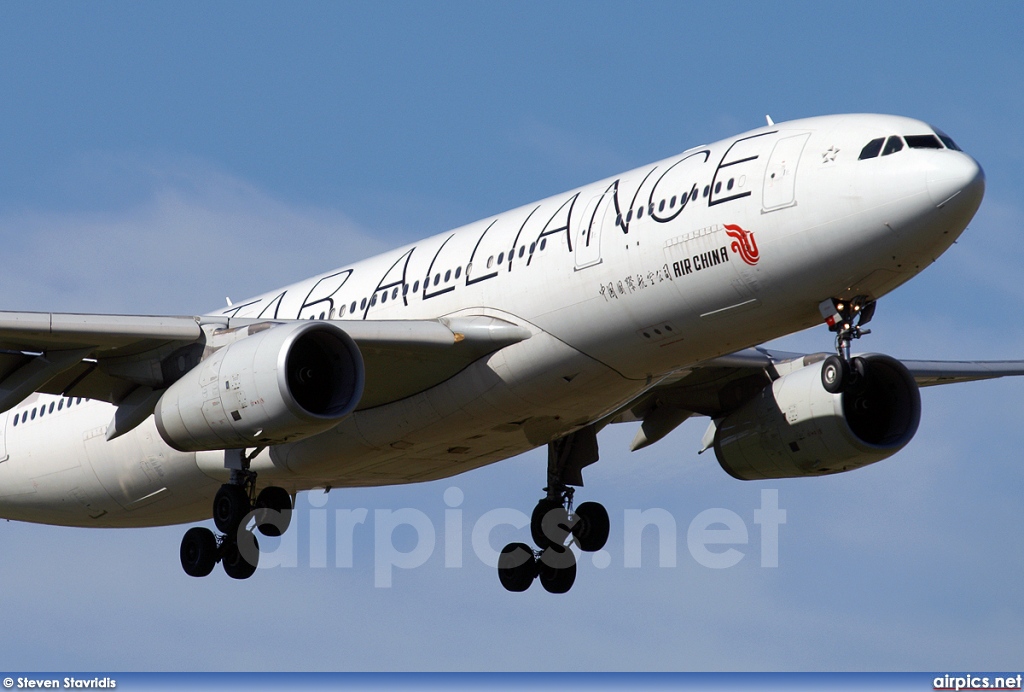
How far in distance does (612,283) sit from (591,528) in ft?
25.1

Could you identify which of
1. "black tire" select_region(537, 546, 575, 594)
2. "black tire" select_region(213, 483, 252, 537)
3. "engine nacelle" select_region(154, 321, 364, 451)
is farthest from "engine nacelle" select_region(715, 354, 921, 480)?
"black tire" select_region(213, 483, 252, 537)

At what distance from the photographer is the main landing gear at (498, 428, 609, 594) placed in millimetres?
29109

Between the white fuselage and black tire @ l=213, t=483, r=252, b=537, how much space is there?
1104 mm

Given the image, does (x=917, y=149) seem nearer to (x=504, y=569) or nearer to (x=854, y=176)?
(x=854, y=176)

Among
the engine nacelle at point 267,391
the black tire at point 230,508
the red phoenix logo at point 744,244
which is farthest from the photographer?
the black tire at point 230,508

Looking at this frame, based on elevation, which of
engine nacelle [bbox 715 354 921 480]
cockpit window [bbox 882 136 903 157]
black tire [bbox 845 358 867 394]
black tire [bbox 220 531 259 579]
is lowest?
black tire [bbox 220 531 259 579]

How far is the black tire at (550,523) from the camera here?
2927cm

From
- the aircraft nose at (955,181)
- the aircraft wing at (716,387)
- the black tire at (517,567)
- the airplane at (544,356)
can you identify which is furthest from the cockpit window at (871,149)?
the black tire at (517,567)

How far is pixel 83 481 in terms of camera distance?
29.0 meters

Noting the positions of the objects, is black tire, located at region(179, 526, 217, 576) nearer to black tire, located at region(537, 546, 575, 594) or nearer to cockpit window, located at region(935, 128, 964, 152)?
black tire, located at region(537, 546, 575, 594)

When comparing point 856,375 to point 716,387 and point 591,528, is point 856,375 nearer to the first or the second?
point 716,387

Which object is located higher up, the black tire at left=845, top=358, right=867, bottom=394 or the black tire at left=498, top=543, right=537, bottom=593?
the black tire at left=845, top=358, right=867, bottom=394

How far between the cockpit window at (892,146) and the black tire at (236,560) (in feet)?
39.9

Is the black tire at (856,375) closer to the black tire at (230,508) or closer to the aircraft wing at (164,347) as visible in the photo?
the aircraft wing at (164,347)
